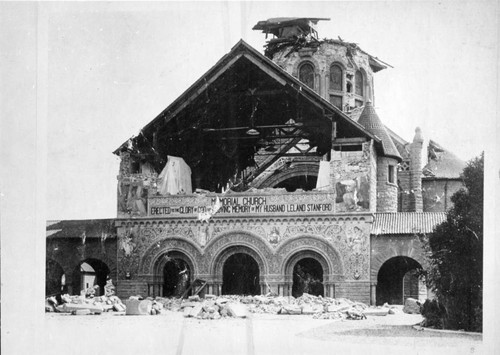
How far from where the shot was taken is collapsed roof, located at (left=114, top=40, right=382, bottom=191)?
21203mm

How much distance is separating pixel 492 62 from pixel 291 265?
7562 millimetres

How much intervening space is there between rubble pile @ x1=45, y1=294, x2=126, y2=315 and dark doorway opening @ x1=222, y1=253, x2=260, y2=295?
2847 millimetres

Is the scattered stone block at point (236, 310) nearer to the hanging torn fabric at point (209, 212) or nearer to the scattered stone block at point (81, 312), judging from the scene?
the hanging torn fabric at point (209, 212)

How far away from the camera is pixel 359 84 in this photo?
109ft

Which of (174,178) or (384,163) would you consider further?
(384,163)

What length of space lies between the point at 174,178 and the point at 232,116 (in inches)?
89.9

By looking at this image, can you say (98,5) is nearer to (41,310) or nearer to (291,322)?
(41,310)

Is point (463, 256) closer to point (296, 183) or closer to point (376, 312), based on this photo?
point (376, 312)

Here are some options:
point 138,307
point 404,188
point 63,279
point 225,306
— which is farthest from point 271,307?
point 404,188

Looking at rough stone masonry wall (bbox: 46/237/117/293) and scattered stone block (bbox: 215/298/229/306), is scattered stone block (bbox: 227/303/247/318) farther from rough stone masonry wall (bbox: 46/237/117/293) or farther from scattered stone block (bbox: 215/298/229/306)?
rough stone masonry wall (bbox: 46/237/117/293)

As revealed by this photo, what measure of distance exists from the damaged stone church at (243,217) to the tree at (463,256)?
1.67m

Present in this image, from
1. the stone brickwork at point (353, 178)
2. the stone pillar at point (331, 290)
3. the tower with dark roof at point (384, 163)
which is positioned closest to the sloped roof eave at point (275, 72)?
the stone brickwork at point (353, 178)

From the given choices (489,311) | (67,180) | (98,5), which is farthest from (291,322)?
(98,5)

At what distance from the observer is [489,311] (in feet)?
54.6
